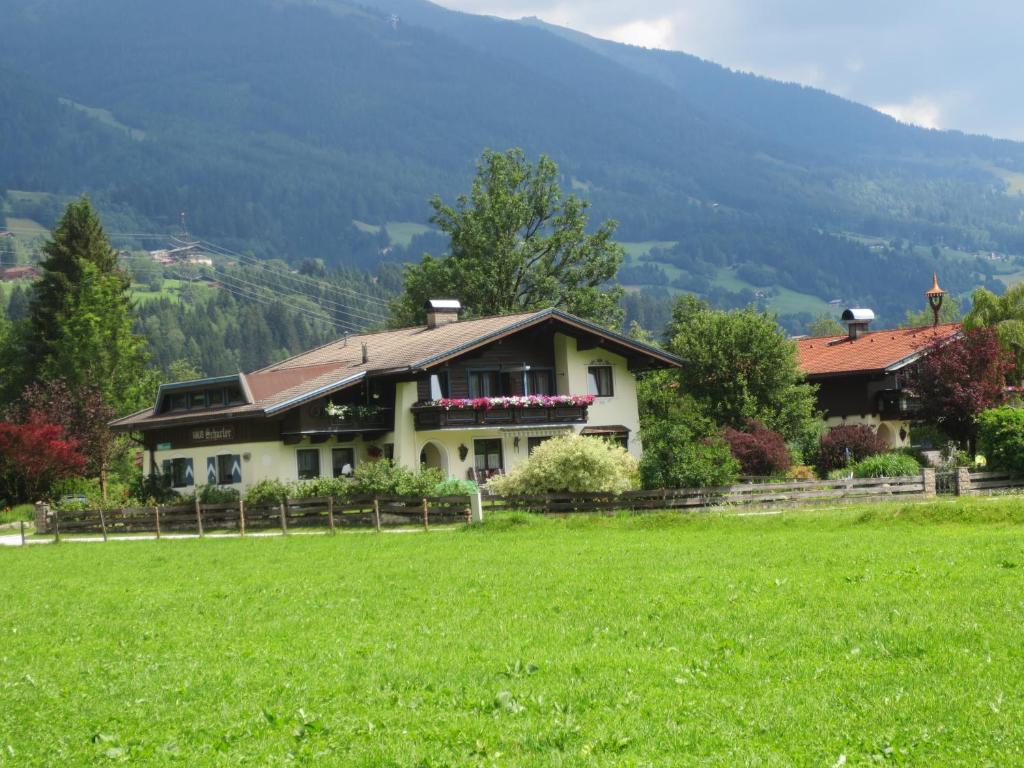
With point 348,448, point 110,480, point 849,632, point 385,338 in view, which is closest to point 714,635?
point 849,632

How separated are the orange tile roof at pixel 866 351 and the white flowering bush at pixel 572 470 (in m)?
23.2

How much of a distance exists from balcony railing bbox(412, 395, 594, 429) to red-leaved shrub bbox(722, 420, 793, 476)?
26.4ft

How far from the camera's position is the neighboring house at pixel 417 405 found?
51.7 meters

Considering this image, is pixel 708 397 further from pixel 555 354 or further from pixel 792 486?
pixel 792 486

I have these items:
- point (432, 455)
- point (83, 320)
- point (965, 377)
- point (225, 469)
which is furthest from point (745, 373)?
point (83, 320)

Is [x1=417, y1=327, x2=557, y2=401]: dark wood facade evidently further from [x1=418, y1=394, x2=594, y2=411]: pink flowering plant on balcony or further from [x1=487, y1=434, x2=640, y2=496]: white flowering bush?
[x1=487, y1=434, x2=640, y2=496]: white flowering bush

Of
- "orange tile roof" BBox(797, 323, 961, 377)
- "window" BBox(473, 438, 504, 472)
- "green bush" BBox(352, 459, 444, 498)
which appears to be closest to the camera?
"green bush" BBox(352, 459, 444, 498)

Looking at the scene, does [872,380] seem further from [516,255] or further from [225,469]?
[225,469]

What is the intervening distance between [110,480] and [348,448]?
19.7 metres

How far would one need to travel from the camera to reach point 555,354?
2249 inches

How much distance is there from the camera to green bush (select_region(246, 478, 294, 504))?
47031mm

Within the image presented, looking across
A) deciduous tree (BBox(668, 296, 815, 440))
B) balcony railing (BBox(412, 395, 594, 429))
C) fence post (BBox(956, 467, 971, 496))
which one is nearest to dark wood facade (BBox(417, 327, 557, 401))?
balcony railing (BBox(412, 395, 594, 429))

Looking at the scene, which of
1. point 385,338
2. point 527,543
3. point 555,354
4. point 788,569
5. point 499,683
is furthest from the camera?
point 385,338

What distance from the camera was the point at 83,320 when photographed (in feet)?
244
